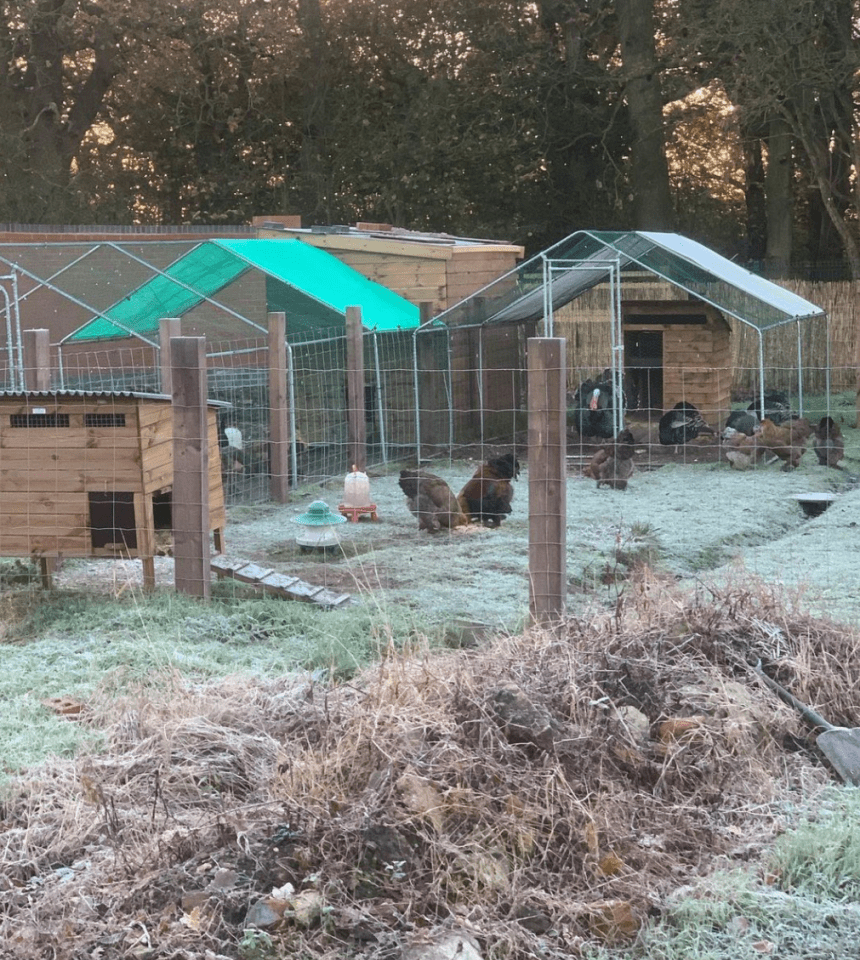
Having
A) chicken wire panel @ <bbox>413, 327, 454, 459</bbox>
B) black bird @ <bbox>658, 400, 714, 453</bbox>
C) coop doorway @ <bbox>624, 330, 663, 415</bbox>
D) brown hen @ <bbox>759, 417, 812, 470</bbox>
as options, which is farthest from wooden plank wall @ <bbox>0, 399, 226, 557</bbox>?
coop doorway @ <bbox>624, 330, 663, 415</bbox>

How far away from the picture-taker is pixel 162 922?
3830 millimetres

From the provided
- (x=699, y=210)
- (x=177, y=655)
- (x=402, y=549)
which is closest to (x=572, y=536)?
(x=402, y=549)

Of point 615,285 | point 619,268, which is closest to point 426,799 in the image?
point 619,268

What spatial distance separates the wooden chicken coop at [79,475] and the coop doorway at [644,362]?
11511 millimetres

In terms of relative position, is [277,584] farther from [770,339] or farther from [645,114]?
[645,114]

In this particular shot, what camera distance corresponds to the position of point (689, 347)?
17625 millimetres

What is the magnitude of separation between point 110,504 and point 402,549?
290 cm

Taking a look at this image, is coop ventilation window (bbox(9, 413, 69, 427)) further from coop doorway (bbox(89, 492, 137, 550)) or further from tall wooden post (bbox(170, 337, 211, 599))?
tall wooden post (bbox(170, 337, 211, 599))

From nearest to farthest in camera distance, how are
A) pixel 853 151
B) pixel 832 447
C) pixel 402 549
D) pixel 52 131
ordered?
→ pixel 402 549 → pixel 832 447 → pixel 853 151 → pixel 52 131

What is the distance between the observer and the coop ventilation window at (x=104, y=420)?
7848 millimetres

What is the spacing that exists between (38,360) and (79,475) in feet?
11.4

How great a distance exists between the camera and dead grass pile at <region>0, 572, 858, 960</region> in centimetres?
387

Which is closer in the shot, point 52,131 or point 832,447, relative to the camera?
point 832,447

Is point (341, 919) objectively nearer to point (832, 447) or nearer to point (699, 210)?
point (832, 447)
